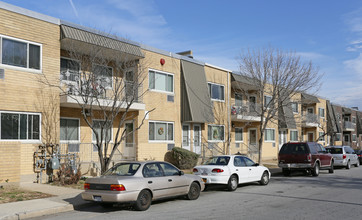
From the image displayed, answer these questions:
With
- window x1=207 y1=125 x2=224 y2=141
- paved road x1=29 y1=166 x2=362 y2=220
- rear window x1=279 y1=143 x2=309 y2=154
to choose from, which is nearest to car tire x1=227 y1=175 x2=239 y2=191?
paved road x1=29 y1=166 x2=362 y2=220

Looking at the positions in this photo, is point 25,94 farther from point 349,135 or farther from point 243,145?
point 349,135

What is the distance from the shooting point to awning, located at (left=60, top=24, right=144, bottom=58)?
16.1 meters

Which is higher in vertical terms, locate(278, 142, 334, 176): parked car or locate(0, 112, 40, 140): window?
locate(0, 112, 40, 140): window

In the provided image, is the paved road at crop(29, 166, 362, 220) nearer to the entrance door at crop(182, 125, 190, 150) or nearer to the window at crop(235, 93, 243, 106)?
the entrance door at crop(182, 125, 190, 150)

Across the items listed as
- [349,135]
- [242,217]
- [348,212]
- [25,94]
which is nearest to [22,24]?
[25,94]

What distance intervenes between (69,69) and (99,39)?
2.19m

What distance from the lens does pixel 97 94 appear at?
16109 millimetres

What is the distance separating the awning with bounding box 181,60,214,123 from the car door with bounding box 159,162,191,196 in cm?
1120

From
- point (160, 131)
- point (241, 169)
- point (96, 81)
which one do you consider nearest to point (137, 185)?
point (241, 169)

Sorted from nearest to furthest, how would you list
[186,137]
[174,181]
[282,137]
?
[174,181], [186,137], [282,137]

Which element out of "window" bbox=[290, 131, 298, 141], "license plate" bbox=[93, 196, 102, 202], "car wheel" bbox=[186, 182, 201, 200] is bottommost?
"car wheel" bbox=[186, 182, 201, 200]

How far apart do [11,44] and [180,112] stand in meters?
11.1

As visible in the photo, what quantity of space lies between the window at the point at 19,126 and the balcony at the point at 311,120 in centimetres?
2860

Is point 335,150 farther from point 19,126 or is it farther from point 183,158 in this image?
point 19,126
